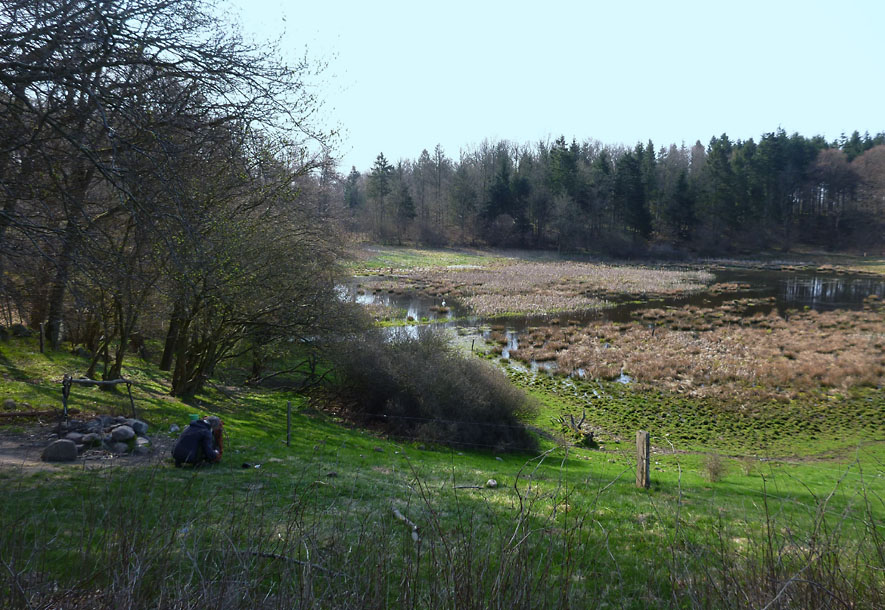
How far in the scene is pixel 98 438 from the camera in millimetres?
9289

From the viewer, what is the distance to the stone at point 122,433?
936cm

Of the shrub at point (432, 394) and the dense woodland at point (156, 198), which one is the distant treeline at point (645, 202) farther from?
the shrub at point (432, 394)

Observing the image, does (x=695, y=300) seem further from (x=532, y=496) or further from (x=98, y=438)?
(x=98, y=438)

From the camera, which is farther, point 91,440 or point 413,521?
point 91,440

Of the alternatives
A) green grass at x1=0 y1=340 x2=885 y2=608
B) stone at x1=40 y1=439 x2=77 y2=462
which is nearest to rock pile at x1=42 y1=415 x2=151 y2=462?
stone at x1=40 y1=439 x2=77 y2=462

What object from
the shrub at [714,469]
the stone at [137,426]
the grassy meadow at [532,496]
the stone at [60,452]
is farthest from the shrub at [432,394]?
the stone at [60,452]

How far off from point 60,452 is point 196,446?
190 centimetres

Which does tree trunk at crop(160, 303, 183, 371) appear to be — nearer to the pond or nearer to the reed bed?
the pond

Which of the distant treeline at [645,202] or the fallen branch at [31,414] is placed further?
the distant treeline at [645,202]

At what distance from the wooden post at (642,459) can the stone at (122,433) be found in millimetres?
8917

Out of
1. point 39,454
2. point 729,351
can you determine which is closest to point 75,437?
point 39,454

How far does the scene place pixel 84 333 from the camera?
19.5 metres

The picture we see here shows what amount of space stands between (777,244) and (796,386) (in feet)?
262

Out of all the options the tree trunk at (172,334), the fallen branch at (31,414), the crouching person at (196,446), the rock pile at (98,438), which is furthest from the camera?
the tree trunk at (172,334)
